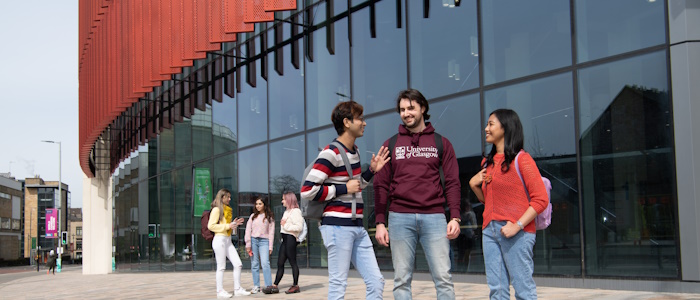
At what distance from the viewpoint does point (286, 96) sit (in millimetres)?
17047

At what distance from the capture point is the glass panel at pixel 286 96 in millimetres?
16453

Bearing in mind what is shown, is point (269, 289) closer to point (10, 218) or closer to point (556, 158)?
point (556, 158)

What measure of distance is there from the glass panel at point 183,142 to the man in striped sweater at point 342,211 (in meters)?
18.1

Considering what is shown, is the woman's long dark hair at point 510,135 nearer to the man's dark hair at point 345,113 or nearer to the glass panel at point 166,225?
the man's dark hair at point 345,113

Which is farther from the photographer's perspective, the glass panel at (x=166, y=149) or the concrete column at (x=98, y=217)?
the concrete column at (x=98, y=217)

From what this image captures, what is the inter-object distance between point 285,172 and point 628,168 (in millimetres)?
9289

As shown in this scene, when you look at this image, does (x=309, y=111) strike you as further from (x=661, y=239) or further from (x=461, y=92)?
(x=661, y=239)

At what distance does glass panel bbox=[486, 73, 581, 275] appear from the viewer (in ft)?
32.2

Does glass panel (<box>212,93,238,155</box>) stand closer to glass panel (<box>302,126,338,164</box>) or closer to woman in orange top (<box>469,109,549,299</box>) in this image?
glass panel (<box>302,126,338,164</box>)

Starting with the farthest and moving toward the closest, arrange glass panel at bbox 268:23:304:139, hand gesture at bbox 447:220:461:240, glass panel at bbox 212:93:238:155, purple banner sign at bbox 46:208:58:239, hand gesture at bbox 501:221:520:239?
purple banner sign at bbox 46:208:58:239
glass panel at bbox 212:93:238:155
glass panel at bbox 268:23:304:139
hand gesture at bbox 447:220:461:240
hand gesture at bbox 501:221:520:239

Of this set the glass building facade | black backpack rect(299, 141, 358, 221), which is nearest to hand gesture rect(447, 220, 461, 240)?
black backpack rect(299, 141, 358, 221)

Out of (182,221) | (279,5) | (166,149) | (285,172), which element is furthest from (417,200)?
(166,149)

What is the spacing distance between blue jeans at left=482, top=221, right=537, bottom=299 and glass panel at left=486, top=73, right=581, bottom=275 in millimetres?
5512

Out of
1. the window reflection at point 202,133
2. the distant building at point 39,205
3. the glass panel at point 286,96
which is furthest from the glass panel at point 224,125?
the distant building at point 39,205
